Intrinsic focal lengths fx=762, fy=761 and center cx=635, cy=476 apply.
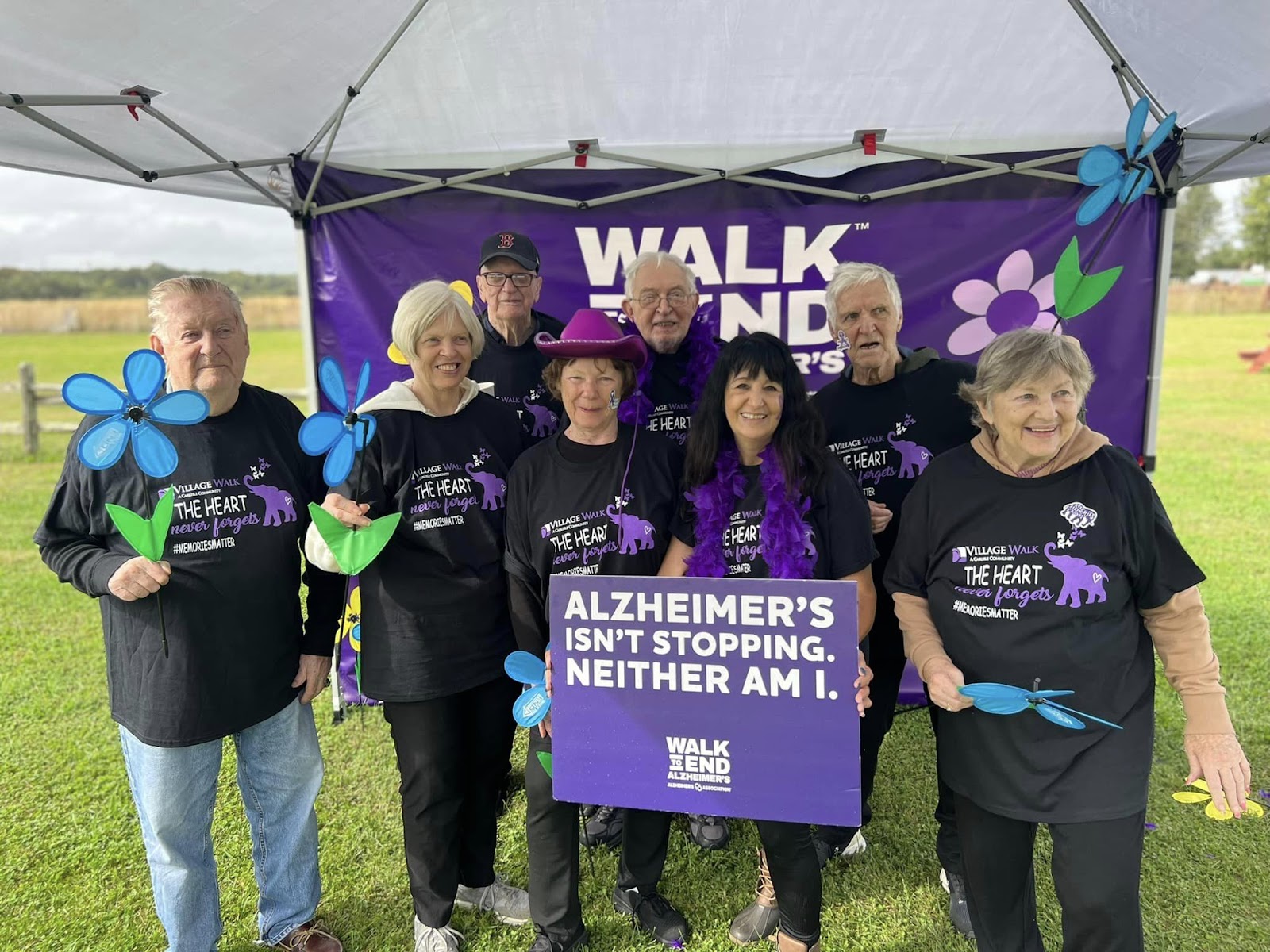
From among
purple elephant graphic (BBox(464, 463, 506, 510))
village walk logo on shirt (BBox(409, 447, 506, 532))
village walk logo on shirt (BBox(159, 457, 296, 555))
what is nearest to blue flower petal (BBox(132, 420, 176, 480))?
village walk logo on shirt (BBox(159, 457, 296, 555))

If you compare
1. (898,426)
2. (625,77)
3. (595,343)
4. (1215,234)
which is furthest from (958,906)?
(1215,234)

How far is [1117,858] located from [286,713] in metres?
2.28

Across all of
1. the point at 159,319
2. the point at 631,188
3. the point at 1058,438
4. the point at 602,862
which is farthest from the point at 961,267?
the point at 159,319

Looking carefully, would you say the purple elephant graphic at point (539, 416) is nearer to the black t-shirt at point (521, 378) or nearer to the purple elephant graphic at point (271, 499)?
the black t-shirt at point (521, 378)

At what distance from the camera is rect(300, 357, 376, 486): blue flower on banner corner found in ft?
6.51

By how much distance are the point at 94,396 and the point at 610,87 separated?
233cm

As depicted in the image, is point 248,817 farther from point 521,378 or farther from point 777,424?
point 777,424

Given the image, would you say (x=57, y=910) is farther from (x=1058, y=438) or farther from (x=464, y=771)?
(x=1058, y=438)

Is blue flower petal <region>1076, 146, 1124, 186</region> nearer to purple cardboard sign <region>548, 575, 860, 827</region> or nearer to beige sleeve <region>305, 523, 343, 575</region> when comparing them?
purple cardboard sign <region>548, 575, 860, 827</region>

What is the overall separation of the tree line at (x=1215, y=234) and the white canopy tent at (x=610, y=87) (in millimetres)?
34784

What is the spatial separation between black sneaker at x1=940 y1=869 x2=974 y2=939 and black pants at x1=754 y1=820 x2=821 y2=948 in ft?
2.12

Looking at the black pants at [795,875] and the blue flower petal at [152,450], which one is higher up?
the blue flower petal at [152,450]

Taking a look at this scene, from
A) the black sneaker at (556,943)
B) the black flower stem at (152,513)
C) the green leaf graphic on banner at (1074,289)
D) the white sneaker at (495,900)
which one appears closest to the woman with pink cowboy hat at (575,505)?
the black sneaker at (556,943)

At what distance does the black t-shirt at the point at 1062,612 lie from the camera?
1794 mm
